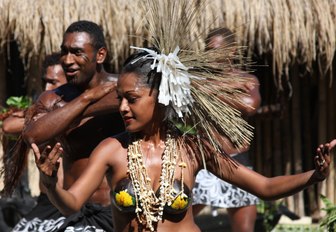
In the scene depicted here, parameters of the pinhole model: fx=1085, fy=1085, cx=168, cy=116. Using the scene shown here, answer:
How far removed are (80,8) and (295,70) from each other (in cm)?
238

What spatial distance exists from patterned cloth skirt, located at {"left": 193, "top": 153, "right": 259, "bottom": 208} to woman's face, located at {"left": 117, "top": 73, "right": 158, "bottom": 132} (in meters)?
2.85

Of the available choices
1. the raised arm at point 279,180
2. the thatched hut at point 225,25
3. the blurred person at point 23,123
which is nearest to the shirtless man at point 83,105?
Answer: the blurred person at point 23,123

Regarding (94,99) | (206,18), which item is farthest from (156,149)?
(206,18)

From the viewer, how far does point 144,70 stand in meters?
4.99

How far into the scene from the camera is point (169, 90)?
4.99 metres

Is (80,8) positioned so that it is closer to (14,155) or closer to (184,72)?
(14,155)

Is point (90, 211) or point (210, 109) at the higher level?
point (210, 109)

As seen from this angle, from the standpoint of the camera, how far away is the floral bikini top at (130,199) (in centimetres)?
495

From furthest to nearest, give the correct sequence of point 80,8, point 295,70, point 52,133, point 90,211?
point 295,70
point 80,8
point 90,211
point 52,133

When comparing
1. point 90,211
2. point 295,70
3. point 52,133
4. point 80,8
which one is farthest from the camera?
point 295,70

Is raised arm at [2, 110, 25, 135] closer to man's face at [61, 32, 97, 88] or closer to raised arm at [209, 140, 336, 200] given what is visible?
man's face at [61, 32, 97, 88]

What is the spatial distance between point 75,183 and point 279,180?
0.95 m

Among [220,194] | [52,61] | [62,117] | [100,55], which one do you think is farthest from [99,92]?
[220,194]

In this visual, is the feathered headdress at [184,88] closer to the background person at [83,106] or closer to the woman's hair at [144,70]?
the woman's hair at [144,70]
